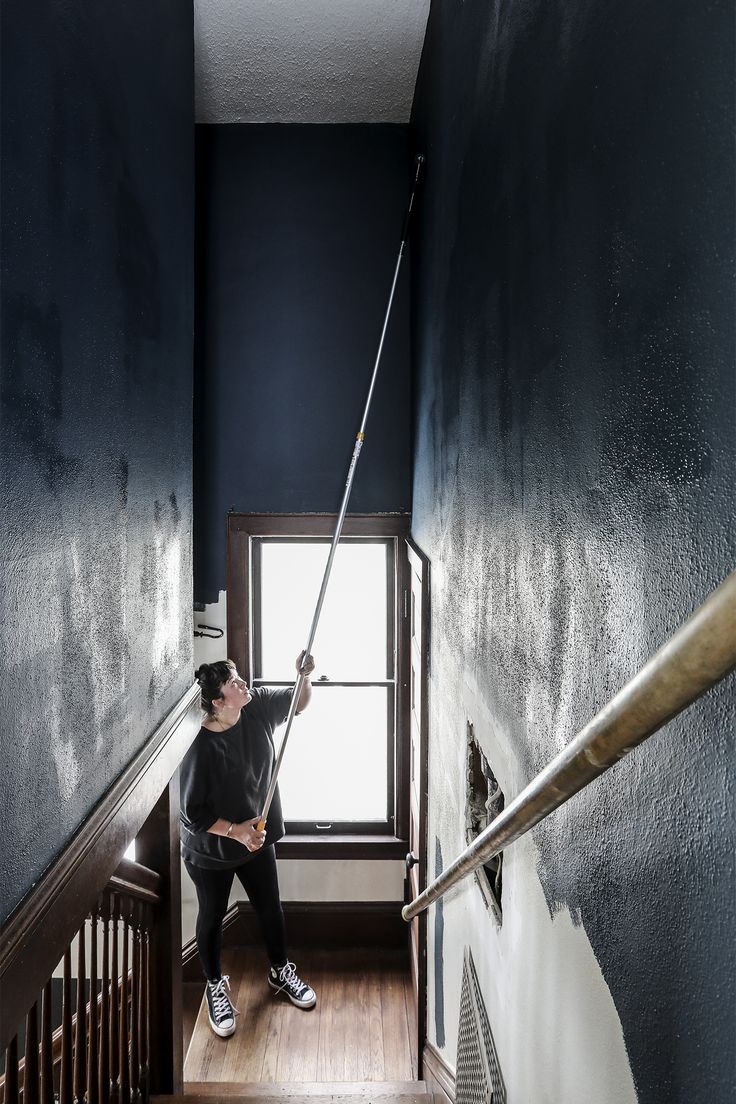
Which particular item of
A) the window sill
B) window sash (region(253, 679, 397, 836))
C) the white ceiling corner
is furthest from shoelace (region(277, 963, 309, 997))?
the white ceiling corner

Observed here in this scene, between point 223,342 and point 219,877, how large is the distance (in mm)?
2404

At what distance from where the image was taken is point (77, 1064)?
191 centimetres

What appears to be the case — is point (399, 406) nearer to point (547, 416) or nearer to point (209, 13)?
point (209, 13)

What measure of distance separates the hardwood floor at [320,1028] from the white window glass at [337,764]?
678mm

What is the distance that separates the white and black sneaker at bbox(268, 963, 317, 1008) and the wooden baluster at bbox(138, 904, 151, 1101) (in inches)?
37.4

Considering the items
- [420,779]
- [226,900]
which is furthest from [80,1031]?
[420,779]

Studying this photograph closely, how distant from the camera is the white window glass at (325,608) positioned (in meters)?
3.69

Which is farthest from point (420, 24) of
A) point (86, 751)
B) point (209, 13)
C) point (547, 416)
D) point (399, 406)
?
point (86, 751)

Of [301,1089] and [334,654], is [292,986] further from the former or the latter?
[334,654]

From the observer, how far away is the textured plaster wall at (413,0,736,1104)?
57 cm

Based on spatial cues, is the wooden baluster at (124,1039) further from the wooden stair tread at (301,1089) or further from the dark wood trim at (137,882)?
the wooden stair tread at (301,1089)

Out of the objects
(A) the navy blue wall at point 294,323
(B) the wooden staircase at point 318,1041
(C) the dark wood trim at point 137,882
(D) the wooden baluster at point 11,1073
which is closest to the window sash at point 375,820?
(B) the wooden staircase at point 318,1041

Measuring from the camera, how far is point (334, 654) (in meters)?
3.72

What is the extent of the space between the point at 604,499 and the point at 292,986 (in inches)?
128
